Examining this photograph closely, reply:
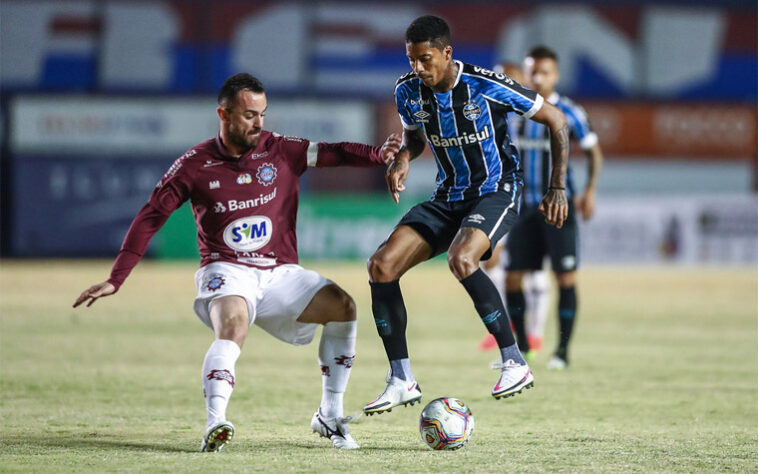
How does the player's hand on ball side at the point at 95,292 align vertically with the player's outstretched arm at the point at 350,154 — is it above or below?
below

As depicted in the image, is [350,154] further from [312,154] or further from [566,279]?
[566,279]

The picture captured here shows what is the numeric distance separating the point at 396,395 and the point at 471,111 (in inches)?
58.8

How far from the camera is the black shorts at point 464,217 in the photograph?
584 cm

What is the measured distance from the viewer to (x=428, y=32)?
562 cm

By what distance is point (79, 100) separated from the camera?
24.5 metres

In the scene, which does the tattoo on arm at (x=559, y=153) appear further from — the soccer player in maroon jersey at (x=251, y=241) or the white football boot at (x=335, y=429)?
the white football boot at (x=335, y=429)

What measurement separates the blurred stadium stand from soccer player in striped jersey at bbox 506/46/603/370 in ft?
46.7

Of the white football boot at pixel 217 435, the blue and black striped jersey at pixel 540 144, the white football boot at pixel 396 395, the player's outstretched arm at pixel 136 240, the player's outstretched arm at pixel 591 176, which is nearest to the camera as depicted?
the white football boot at pixel 217 435

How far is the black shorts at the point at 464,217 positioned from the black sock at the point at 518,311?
9.61 feet

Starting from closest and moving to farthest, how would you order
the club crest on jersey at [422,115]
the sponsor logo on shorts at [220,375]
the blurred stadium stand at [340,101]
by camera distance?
the sponsor logo on shorts at [220,375], the club crest on jersey at [422,115], the blurred stadium stand at [340,101]

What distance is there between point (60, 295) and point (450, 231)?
34.0ft

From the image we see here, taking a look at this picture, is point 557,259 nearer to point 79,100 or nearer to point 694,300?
point 694,300

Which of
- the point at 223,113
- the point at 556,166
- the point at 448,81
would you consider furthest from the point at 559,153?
the point at 223,113

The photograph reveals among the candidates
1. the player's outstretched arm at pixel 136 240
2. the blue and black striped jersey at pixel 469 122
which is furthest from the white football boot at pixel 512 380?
the player's outstretched arm at pixel 136 240
